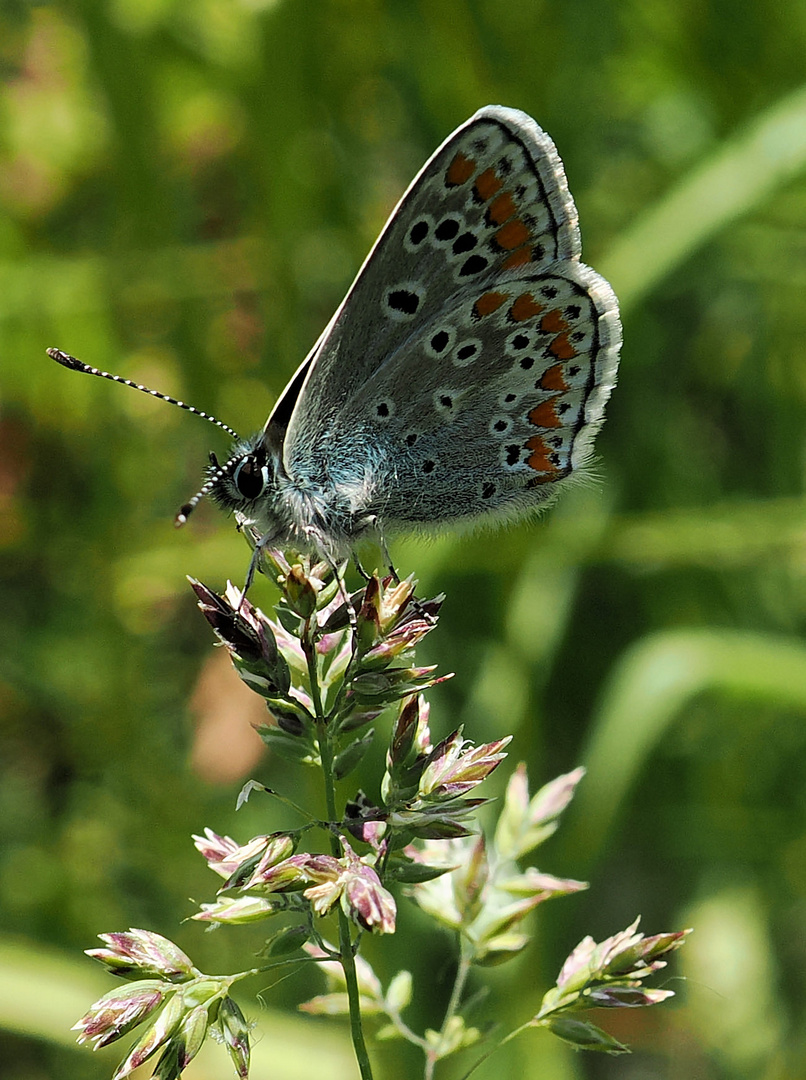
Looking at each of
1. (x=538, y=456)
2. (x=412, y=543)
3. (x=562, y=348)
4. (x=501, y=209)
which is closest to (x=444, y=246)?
(x=501, y=209)

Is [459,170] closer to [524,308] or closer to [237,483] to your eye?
[524,308]

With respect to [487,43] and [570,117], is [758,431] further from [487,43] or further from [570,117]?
[487,43]

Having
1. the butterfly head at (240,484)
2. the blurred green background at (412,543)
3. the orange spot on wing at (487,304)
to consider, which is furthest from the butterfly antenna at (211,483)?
the blurred green background at (412,543)

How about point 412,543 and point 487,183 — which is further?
point 412,543

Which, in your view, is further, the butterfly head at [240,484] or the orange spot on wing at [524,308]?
the orange spot on wing at [524,308]

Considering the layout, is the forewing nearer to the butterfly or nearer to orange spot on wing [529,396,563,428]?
the butterfly

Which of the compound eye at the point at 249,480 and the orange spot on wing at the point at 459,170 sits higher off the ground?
the orange spot on wing at the point at 459,170

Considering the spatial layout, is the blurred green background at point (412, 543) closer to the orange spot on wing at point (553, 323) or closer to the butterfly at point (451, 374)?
the butterfly at point (451, 374)
